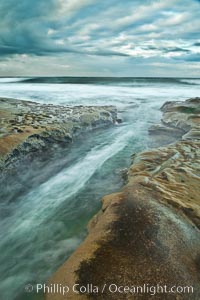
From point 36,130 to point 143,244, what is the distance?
8.26m

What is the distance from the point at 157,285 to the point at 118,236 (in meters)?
1.01

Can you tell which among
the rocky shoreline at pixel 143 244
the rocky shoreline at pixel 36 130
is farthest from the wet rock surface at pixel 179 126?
the rocky shoreline at pixel 143 244

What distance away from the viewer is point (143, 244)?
14.7ft

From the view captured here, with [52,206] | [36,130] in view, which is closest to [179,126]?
[36,130]

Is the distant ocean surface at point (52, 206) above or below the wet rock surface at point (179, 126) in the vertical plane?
below

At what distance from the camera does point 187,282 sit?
3.96 m

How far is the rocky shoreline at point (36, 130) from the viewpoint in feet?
31.8

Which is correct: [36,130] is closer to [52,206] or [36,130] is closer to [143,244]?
[52,206]

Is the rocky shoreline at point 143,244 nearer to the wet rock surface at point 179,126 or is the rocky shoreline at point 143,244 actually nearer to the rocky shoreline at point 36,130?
the rocky shoreline at point 36,130

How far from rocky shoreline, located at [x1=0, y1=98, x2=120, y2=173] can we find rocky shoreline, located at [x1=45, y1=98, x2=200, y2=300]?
4.47 m

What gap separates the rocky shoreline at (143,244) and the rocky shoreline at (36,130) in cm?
447

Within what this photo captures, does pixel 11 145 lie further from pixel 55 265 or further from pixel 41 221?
pixel 55 265

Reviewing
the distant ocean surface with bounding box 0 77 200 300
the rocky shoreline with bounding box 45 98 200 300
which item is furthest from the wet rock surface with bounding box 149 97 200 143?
the rocky shoreline with bounding box 45 98 200 300

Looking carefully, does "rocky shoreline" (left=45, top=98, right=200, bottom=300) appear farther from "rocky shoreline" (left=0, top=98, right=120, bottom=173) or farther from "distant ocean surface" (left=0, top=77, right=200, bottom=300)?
"rocky shoreline" (left=0, top=98, right=120, bottom=173)
